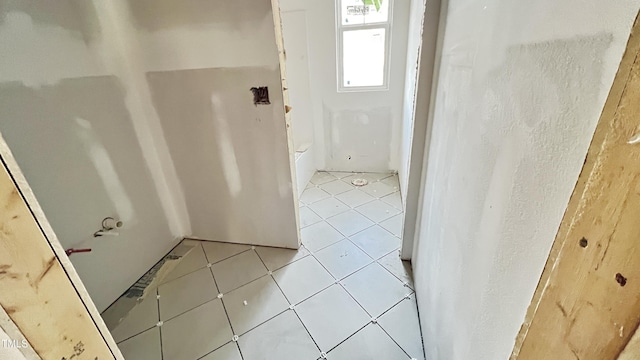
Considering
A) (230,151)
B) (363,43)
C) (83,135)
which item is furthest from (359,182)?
(83,135)

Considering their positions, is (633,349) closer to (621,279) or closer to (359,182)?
(621,279)

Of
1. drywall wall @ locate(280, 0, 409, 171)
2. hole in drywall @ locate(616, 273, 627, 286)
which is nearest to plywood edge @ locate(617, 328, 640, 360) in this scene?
hole in drywall @ locate(616, 273, 627, 286)

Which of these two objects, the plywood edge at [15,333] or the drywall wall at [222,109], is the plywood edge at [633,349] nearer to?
the plywood edge at [15,333]

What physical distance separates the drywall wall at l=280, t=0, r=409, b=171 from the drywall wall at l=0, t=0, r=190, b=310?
1.94m

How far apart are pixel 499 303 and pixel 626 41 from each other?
0.54 m

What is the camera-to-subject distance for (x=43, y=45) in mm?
1332

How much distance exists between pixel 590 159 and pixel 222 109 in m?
1.86

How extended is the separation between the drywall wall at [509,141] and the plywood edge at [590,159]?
0.14 feet

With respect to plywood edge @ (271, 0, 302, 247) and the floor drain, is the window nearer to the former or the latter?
the floor drain

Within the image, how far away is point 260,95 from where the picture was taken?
1712 mm

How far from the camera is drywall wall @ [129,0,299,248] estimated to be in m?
1.60

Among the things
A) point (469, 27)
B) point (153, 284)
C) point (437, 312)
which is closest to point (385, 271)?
point (437, 312)

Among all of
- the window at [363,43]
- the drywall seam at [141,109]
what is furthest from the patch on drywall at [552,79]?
the window at [363,43]

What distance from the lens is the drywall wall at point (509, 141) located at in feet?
1.26
